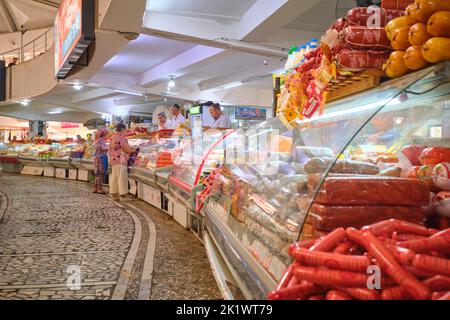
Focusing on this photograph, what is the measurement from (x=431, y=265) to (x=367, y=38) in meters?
1.44

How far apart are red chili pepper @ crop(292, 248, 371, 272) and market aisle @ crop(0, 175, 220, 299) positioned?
2.08 meters

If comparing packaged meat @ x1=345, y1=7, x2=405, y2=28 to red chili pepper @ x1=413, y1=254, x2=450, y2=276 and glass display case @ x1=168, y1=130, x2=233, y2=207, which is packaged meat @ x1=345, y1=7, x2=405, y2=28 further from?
glass display case @ x1=168, y1=130, x2=233, y2=207

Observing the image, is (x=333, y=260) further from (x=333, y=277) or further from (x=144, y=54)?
(x=144, y=54)

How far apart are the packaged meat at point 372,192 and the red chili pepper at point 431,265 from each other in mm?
605

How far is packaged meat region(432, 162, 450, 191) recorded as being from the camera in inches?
80.4

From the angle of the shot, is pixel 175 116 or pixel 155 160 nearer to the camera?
pixel 155 160

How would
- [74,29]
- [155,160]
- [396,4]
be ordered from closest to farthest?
[396,4]
[74,29]
[155,160]


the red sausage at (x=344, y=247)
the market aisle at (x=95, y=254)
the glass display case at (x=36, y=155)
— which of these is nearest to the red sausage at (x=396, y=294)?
the red sausage at (x=344, y=247)

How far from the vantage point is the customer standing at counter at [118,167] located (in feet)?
28.8

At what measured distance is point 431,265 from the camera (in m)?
1.30

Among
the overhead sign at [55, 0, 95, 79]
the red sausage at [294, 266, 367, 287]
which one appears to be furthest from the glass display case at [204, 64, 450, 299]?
the overhead sign at [55, 0, 95, 79]

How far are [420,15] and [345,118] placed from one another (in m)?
0.63

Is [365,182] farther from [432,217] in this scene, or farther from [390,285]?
[390,285]

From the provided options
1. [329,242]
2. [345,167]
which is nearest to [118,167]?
[345,167]
